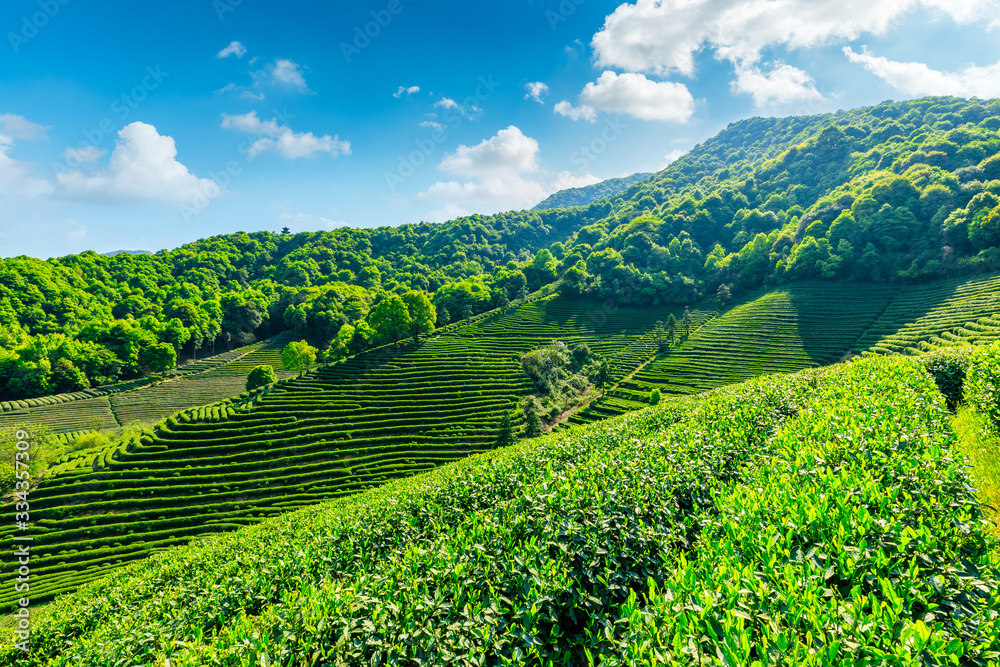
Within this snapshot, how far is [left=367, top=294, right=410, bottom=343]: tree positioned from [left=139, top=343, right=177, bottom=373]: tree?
38.0 m

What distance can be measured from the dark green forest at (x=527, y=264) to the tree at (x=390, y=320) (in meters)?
0.32

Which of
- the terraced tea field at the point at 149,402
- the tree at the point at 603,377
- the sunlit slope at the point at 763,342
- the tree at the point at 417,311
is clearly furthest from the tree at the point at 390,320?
the sunlit slope at the point at 763,342

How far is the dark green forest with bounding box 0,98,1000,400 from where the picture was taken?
5462 centimetres

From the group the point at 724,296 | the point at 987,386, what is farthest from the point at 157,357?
the point at 724,296

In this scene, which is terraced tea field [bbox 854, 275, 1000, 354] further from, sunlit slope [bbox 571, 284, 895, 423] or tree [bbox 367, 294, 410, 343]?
tree [bbox 367, 294, 410, 343]

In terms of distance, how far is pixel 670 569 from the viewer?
476cm

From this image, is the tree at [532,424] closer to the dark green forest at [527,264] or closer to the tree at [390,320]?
the tree at [390,320]

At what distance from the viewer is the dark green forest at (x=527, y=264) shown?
54.6m

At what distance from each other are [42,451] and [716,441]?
159 ft

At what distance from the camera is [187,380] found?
58.8 m

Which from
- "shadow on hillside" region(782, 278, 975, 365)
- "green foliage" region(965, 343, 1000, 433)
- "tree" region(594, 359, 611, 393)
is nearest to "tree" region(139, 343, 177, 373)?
"tree" region(594, 359, 611, 393)

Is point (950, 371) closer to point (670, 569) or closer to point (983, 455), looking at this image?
point (983, 455)

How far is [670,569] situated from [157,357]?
81487mm

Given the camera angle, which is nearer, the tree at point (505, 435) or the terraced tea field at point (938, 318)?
the tree at point (505, 435)
